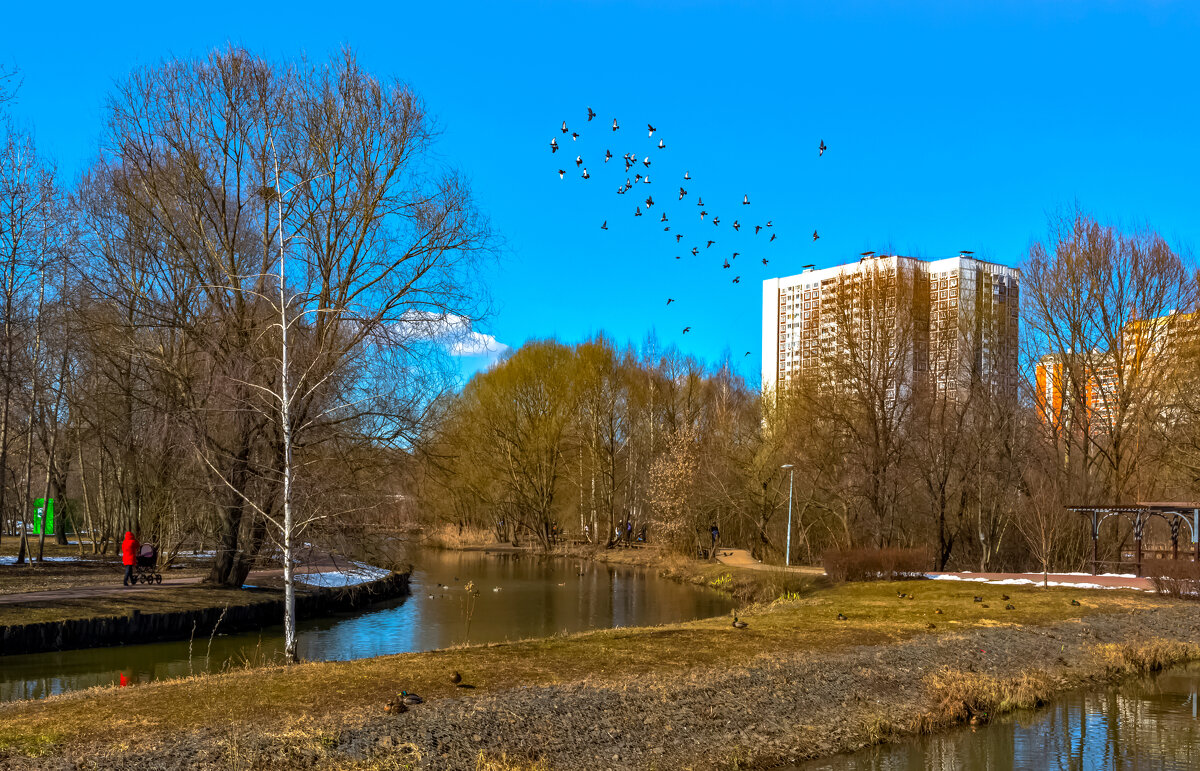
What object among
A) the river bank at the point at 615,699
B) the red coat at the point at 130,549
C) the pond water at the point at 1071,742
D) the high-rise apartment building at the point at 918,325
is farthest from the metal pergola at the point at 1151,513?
the red coat at the point at 130,549

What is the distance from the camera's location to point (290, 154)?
23.0 m

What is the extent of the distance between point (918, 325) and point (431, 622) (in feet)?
81.8

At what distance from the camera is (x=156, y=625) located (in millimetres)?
20125

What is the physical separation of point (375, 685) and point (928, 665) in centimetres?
907

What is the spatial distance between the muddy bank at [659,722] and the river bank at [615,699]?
0.03 meters

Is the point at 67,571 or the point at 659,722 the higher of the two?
the point at 659,722

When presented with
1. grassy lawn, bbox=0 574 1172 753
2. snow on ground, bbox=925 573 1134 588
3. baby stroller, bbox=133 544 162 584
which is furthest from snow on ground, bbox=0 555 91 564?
snow on ground, bbox=925 573 1134 588

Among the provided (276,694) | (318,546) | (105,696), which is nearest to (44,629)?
(318,546)

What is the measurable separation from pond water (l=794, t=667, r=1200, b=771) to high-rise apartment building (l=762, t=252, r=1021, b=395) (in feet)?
75.7

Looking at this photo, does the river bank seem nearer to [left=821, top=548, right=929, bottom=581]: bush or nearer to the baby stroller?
[left=821, top=548, right=929, bottom=581]: bush

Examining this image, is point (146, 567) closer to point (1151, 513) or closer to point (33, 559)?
point (33, 559)

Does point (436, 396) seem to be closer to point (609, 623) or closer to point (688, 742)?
point (609, 623)

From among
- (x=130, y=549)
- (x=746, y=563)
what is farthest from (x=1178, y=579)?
(x=130, y=549)

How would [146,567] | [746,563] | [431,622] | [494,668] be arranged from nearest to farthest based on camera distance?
[494,668] < [431,622] < [146,567] < [746,563]
